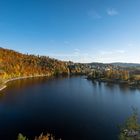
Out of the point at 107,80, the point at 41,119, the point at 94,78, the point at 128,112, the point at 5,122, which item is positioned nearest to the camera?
the point at 5,122

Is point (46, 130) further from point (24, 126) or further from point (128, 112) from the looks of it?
point (128, 112)

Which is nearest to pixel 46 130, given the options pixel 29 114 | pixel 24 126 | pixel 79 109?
pixel 24 126

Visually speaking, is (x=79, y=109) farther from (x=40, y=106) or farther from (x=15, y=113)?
(x=15, y=113)

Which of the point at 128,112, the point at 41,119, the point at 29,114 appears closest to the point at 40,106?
the point at 29,114

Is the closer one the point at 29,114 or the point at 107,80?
the point at 29,114

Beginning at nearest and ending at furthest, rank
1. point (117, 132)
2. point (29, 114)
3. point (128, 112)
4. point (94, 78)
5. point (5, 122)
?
point (117, 132) < point (5, 122) < point (29, 114) < point (128, 112) < point (94, 78)

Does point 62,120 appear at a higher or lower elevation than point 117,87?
lower

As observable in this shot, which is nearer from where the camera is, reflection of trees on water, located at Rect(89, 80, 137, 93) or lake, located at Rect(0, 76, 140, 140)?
lake, located at Rect(0, 76, 140, 140)

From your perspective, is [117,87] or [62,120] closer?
[62,120]

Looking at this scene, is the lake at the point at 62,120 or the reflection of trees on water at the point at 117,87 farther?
the reflection of trees on water at the point at 117,87
